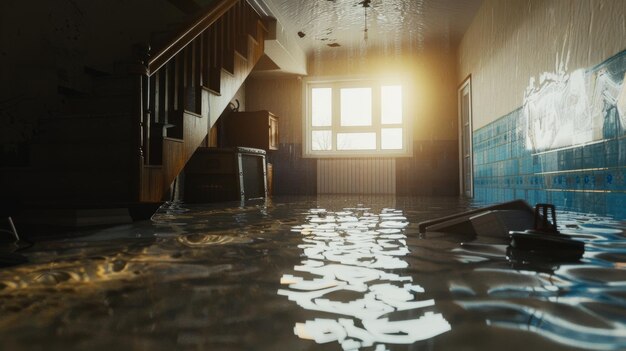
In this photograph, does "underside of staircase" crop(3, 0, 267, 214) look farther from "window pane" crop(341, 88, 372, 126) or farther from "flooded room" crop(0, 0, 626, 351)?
"window pane" crop(341, 88, 372, 126)

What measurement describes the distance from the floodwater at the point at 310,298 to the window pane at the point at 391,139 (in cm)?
600

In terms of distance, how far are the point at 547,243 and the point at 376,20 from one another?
5116mm

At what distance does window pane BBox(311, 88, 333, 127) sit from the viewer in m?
7.65

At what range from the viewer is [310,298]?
766mm

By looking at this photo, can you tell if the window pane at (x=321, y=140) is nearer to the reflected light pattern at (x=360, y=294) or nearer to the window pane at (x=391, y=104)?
the window pane at (x=391, y=104)

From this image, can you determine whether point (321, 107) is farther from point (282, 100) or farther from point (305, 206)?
point (305, 206)

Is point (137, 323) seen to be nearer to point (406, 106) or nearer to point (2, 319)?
point (2, 319)

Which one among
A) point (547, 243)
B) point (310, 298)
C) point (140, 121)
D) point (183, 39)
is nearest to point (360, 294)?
point (310, 298)

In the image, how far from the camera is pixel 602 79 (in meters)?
2.35

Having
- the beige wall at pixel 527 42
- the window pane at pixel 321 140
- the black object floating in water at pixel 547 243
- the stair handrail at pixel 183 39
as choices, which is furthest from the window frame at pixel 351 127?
the black object floating in water at pixel 547 243

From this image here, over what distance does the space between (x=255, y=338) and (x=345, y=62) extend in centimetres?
730

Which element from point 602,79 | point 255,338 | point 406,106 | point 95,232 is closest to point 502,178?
point 602,79

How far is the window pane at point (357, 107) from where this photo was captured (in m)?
7.51

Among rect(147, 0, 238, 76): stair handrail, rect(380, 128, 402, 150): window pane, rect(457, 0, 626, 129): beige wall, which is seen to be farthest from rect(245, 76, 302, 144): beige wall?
rect(147, 0, 238, 76): stair handrail
